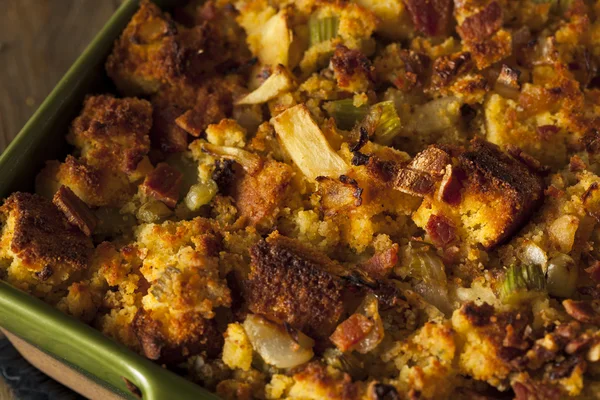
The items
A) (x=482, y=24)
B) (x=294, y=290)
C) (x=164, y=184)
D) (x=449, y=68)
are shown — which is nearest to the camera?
(x=294, y=290)

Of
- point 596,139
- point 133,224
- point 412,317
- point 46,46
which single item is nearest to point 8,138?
point 46,46

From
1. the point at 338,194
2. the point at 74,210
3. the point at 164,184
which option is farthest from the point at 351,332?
the point at 74,210

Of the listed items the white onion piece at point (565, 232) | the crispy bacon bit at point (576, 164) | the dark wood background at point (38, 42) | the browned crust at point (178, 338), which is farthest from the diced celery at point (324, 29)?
the dark wood background at point (38, 42)

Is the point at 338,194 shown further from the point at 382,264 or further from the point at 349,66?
the point at 349,66

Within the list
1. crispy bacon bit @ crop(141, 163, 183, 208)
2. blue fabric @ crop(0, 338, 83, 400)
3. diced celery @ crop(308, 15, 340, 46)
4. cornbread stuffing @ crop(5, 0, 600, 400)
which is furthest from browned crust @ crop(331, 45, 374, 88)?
blue fabric @ crop(0, 338, 83, 400)

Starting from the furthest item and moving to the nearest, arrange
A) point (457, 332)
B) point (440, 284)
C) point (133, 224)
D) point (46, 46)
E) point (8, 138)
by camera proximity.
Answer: point (46, 46) < point (8, 138) < point (133, 224) < point (440, 284) < point (457, 332)

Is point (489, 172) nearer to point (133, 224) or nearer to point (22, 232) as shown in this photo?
point (133, 224)
